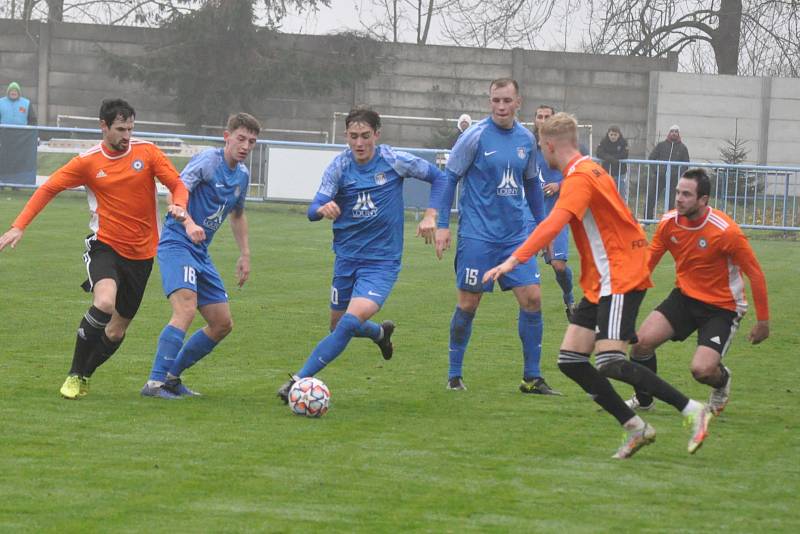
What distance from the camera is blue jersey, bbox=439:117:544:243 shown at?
9375 millimetres

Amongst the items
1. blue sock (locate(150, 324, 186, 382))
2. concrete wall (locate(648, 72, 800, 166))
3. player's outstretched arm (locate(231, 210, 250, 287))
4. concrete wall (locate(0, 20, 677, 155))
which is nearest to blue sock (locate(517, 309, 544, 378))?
player's outstretched arm (locate(231, 210, 250, 287))

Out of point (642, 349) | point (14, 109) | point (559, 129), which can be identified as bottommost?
point (642, 349)

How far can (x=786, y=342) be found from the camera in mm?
12289

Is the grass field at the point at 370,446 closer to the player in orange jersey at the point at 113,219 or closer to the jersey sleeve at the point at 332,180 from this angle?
the player in orange jersey at the point at 113,219

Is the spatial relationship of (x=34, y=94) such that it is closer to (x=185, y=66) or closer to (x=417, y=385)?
(x=185, y=66)

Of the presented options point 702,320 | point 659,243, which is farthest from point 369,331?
point 702,320

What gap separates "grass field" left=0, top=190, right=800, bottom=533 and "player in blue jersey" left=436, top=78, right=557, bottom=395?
12.1 inches

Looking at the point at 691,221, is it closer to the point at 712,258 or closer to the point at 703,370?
the point at 712,258

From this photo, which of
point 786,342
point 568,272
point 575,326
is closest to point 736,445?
point 575,326

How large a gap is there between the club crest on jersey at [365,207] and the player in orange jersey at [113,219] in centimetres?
109

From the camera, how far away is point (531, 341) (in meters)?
9.45

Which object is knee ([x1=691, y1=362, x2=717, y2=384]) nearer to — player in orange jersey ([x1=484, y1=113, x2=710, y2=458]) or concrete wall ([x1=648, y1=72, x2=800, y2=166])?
player in orange jersey ([x1=484, y1=113, x2=710, y2=458])

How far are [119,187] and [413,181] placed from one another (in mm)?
15373

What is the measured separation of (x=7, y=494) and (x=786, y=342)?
26.7ft
